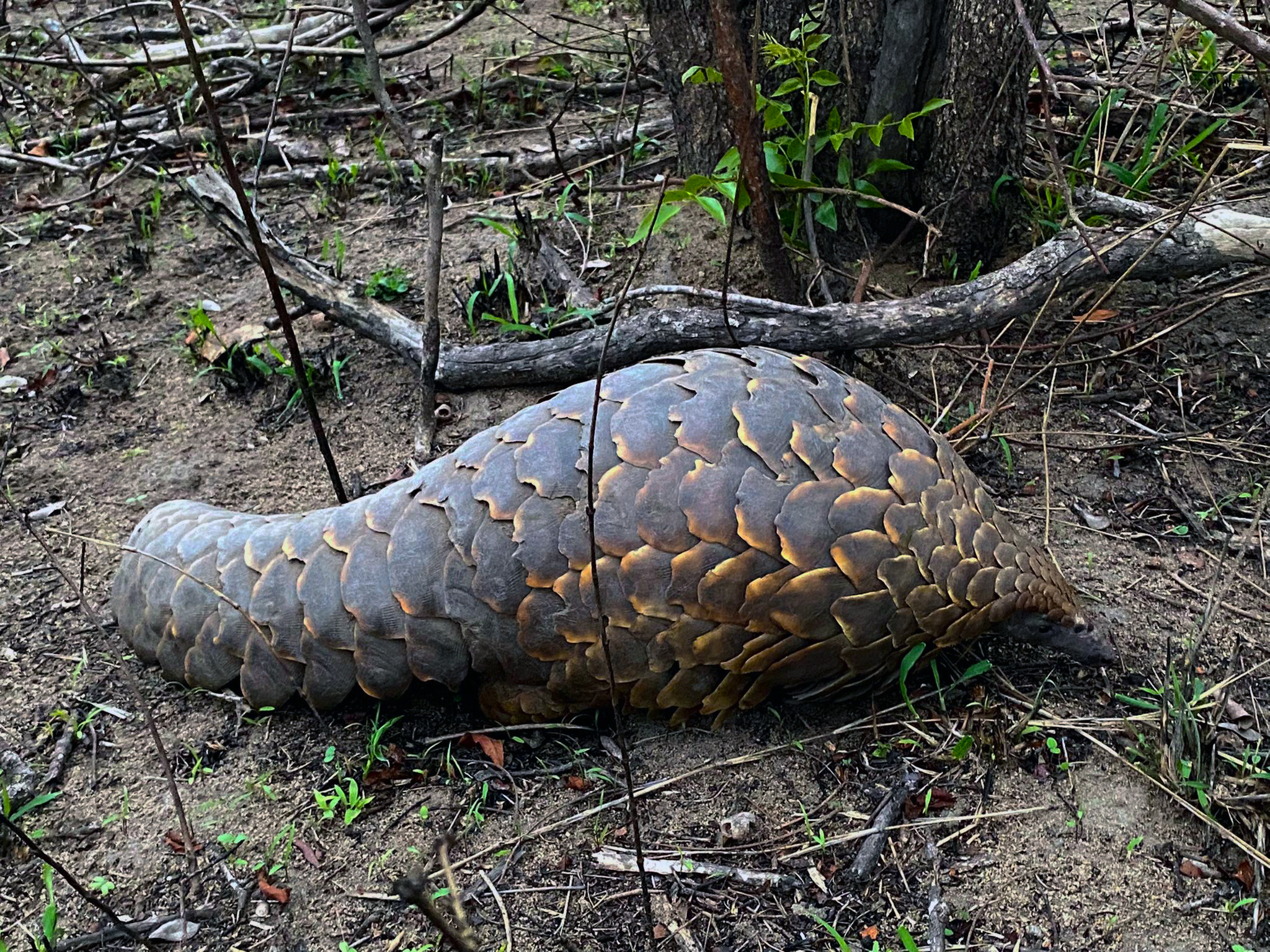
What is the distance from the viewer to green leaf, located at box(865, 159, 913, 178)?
10.7 feet

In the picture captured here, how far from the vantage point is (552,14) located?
5.67m

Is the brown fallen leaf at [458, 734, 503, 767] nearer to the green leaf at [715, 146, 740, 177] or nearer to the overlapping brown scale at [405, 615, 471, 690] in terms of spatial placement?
the overlapping brown scale at [405, 615, 471, 690]

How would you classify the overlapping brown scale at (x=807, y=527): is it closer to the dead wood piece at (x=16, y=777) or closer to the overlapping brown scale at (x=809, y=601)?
the overlapping brown scale at (x=809, y=601)

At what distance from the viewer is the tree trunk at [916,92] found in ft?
10.5

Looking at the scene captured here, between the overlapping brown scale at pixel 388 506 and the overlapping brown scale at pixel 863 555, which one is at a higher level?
the overlapping brown scale at pixel 388 506

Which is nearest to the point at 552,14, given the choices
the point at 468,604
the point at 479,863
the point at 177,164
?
A: the point at 177,164

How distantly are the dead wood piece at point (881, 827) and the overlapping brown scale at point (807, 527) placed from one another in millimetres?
505

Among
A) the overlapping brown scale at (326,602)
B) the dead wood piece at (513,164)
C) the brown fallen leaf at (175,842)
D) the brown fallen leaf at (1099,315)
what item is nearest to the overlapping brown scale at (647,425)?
the overlapping brown scale at (326,602)

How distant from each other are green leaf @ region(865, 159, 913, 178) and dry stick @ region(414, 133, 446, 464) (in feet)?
4.35

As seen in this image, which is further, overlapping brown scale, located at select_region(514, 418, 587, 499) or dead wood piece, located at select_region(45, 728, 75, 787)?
dead wood piece, located at select_region(45, 728, 75, 787)

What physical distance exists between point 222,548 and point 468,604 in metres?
0.69

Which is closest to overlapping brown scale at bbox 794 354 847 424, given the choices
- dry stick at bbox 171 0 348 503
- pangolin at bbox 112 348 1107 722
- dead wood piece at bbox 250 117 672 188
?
pangolin at bbox 112 348 1107 722

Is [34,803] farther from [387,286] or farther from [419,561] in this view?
[387,286]

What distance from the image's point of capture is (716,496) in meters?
2.17
